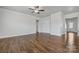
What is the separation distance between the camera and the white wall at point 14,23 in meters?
5.86

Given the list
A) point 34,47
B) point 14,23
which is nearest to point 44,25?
point 14,23

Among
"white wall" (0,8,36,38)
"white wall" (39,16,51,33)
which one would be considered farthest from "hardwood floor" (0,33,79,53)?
"white wall" (39,16,51,33)

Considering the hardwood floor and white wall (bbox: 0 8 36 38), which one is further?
white wall (bbox: 0 8 36 38)

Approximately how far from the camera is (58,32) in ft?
23.5

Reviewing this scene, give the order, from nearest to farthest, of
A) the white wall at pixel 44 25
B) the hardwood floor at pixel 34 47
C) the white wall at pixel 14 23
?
1. the hardwood floor at pixel 34 47
2. the white wall at pixel 14 23
3. the white wall at pixel 44 25

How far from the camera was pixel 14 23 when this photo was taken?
677 cm

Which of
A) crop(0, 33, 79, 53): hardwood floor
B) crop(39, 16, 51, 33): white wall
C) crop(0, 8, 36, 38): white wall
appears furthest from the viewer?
crop(39, 16, 51, 33): white wall

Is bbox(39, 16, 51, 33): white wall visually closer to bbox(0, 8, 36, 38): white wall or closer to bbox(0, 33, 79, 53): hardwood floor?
bbox(0, 8, 36, 38): white wall

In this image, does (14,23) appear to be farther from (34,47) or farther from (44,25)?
(44,25)

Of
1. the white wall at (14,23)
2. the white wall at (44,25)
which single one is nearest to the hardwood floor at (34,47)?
the white wall at (14,23)

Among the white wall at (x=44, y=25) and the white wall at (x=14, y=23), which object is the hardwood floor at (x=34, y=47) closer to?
the white wall at (x=14, y=23)

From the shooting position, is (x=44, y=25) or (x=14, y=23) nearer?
(x=14, y=23)

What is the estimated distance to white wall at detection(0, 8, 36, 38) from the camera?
5857mm
